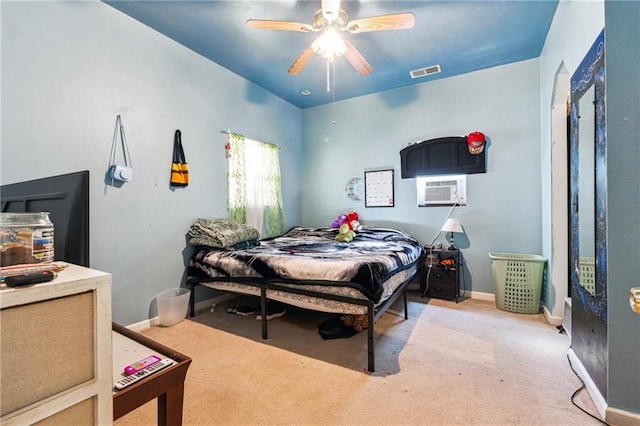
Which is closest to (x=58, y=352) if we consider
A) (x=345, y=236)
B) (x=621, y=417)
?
(x=621, y=417)

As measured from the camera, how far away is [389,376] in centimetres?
178

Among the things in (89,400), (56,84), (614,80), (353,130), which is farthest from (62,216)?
(353,130)

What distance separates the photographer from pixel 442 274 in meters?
3.31

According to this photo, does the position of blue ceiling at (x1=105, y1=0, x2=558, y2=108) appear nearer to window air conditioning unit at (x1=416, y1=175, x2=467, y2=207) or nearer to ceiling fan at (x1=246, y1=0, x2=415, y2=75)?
ceiling fan at (x1=246, y1=0, x2=415, y2=75)

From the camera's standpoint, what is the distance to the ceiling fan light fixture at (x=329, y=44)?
2.17 m

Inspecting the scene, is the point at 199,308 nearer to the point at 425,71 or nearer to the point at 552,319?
the point at 552,319

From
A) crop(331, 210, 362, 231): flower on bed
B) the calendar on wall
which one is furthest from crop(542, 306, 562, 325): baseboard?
crop(331, 210, 362, 231): flower on bed

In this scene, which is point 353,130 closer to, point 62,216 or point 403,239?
point 403,239

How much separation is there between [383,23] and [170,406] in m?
2.50

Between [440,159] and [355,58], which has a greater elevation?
[355,58]

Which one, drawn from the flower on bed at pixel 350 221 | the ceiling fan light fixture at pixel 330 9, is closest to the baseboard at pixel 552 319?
the flower on bed at pixel 350 221

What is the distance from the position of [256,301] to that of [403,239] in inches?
75.4

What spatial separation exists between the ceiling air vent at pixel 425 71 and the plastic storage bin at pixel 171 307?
371cm

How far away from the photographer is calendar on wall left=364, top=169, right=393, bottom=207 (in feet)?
13.0
